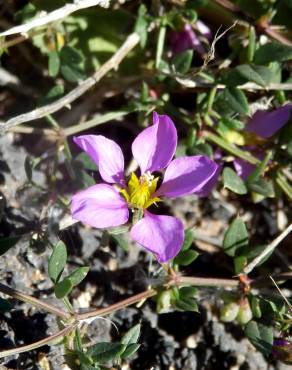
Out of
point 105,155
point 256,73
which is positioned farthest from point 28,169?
point 256,73

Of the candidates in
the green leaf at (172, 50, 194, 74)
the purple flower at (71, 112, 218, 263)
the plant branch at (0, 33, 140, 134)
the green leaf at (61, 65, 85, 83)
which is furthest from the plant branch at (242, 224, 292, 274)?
the green leaf at (61, 65, 85, 83)

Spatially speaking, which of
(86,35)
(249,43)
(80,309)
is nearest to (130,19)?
(86,35)

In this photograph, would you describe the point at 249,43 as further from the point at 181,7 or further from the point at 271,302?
the point at 271,302

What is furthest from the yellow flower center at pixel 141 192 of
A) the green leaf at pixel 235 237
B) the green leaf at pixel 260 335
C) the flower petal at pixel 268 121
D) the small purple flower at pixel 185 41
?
the small purple flower at pixel 185 41

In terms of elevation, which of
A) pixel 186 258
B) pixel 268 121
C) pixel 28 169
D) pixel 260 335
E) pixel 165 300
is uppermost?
pixel 28 169

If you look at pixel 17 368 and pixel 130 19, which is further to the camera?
pixel 130 19

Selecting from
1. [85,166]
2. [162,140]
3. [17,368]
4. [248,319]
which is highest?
[162,140]

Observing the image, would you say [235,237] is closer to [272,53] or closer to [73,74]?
[272,53]
